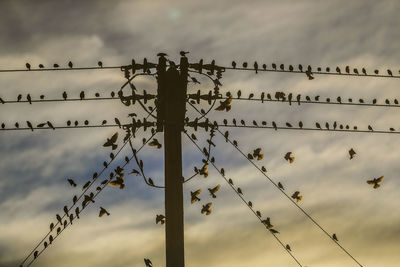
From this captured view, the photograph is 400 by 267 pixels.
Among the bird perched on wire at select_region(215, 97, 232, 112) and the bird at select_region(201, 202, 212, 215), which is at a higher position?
the bird perched on wire at select_region(215, 97, 232, 112)

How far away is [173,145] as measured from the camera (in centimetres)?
988

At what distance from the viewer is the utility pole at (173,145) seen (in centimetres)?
945

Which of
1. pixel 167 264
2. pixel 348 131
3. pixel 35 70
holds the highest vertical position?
pixel 35 70

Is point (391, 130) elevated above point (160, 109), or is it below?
above

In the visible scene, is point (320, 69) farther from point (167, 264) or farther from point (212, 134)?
point (167, 264)

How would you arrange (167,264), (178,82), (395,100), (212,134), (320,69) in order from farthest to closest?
(395,100), (320,69), (212,134), (178,82), (167,264)

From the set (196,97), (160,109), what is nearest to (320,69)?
(196,97)

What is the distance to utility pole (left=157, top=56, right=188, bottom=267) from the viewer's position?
9.45 meters

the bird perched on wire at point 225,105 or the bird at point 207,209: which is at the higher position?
the bird perched on wire at point 225,105

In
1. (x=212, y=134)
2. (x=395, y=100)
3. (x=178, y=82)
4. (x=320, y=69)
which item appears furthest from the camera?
(x=395, y=100)

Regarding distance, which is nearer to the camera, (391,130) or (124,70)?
(124,70)

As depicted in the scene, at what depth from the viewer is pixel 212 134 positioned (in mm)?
10953

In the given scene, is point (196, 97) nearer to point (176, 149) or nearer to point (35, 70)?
point (176, 149)

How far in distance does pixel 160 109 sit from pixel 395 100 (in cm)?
610
